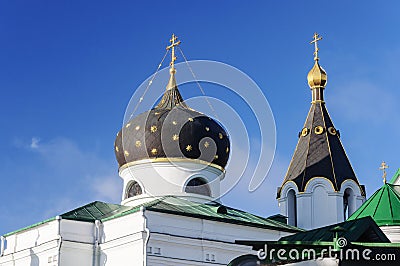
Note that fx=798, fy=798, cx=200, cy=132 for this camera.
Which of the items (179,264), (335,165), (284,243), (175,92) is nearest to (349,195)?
(335,165)

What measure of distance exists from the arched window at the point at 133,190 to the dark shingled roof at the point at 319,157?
3914 millimetres

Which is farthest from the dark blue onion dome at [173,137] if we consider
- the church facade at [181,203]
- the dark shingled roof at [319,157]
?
the dark shingled roof at [319,157]

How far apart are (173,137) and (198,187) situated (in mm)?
1210

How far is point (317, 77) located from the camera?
796 inches

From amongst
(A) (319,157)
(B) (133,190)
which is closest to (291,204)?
(A) (319,157)

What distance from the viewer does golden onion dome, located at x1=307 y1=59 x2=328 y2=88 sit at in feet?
66.4

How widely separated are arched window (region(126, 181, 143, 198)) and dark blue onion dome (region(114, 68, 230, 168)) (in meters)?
0.49

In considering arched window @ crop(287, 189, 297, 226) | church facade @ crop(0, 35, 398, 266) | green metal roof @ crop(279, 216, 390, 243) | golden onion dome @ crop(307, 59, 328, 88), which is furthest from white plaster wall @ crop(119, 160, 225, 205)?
green metal roof @ crop(279, 216, 390, 243)

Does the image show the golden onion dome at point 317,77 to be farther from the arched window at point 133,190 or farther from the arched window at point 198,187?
the arched window at point 133,190

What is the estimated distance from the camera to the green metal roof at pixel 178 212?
48.9 feet

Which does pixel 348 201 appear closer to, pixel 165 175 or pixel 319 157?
pixel 319 157

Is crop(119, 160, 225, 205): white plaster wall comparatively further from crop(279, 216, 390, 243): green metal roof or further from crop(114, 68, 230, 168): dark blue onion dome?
crop(279, 216, 390, 243): green metal roof

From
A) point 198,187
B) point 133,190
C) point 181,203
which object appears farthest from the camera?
point 133,190

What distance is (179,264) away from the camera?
14.3 metres
